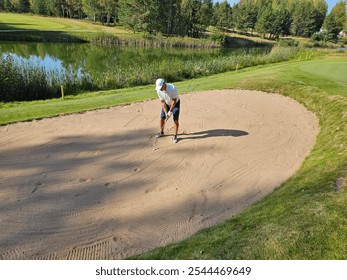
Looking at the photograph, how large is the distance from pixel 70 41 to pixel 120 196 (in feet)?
169

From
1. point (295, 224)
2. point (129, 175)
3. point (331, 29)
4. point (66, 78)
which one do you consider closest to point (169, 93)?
point (129, 175)

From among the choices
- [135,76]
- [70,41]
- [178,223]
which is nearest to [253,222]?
[178,223]

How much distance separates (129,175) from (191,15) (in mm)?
75371

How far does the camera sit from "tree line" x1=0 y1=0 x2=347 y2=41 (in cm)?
6556

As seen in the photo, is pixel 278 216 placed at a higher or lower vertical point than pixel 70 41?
higher

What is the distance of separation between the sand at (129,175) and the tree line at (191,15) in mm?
59295

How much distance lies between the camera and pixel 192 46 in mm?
61406

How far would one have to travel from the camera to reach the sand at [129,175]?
520 centimetres

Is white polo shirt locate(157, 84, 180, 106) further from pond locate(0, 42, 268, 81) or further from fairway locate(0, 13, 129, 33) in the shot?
fairway locate(0, 13, 129, 33)

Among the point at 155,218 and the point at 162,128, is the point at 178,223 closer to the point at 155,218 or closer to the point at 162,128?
the point at 155,218

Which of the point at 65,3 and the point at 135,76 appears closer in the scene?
the point at 135,76

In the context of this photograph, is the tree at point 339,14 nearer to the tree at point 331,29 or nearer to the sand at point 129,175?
the tree at point 331,29
